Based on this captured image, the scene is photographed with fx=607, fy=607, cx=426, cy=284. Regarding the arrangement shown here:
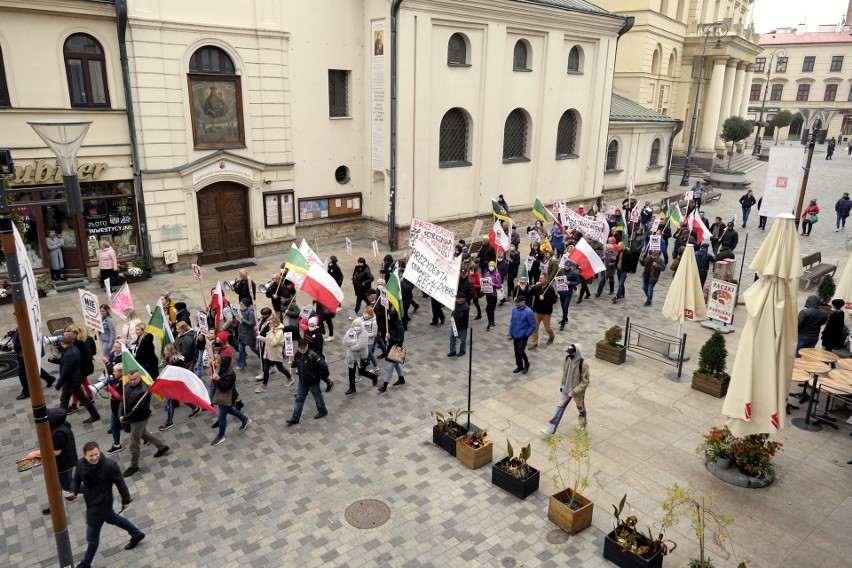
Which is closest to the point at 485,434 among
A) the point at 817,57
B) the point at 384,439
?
the point at 384,439

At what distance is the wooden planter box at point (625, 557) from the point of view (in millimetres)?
7891

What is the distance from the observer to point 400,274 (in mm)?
17172

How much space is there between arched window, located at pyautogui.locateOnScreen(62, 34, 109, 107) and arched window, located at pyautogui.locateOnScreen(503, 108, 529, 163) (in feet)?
53.6

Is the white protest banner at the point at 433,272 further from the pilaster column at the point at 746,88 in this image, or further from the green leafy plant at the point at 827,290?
the pilaster column at the point at 746,88

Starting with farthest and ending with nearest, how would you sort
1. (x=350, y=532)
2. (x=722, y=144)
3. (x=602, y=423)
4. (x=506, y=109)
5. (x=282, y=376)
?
(x=722, y=144), (x=506, y=109), (x=282, y=376), (x=602, y=423), (x=350, y=532)

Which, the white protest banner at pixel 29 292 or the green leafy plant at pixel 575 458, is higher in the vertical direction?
the white protest banner at pixel 29 292

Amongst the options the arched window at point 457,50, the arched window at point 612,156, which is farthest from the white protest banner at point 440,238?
the arched window at point 612,156

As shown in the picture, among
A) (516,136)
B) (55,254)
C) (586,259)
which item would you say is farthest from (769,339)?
(516,136)

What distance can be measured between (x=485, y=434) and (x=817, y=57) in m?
94.5

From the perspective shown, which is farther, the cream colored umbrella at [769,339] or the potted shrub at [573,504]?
the cream colored umbrella at [769,339]

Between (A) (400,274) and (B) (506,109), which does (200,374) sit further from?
(B) (506,109)

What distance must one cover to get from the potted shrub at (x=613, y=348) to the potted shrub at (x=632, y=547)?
6.51 metres

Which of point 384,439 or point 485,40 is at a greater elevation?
point 485,40

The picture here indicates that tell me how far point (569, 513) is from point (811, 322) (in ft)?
26.8
